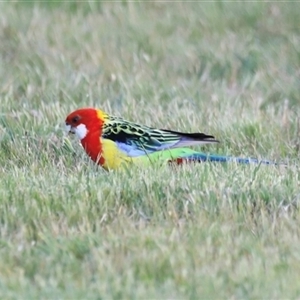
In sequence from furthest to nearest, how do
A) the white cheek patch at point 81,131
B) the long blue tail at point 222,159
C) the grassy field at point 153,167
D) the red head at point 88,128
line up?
the white cheek patch at point 81,131 → the red head at point 88,128 → the long blue tail at point 222,159 → the grassy field at point 153,167

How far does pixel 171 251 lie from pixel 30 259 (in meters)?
0.61

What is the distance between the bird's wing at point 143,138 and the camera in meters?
5.57

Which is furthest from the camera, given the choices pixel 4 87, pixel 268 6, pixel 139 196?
pixel 268 6

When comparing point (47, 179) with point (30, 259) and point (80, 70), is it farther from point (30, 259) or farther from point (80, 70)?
point (80, 70)

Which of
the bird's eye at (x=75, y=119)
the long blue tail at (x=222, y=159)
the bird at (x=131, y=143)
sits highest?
the bird's eye at (x=75, y=119)

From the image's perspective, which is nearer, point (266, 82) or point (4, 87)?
point (4, 87)

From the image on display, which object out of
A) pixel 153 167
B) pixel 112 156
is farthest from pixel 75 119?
pixel 153 167

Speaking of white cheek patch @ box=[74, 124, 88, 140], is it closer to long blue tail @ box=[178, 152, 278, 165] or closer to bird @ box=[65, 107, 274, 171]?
bird @ box=[65, 107, 274, 171]

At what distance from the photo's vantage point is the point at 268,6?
9.41 meters

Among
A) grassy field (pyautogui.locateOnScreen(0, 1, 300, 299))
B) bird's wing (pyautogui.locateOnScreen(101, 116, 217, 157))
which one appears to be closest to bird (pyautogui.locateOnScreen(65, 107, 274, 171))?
bird's wing (pyautogui.locateOnScreen(101, 116, 217, 157))

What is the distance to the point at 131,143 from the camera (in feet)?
18.4

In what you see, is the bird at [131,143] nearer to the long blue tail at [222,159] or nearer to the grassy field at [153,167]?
the long blue tail at [222,159]

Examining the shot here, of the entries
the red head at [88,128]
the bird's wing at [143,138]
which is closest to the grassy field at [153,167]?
the red head at [88,128]

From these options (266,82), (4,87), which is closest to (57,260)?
(4,87)
